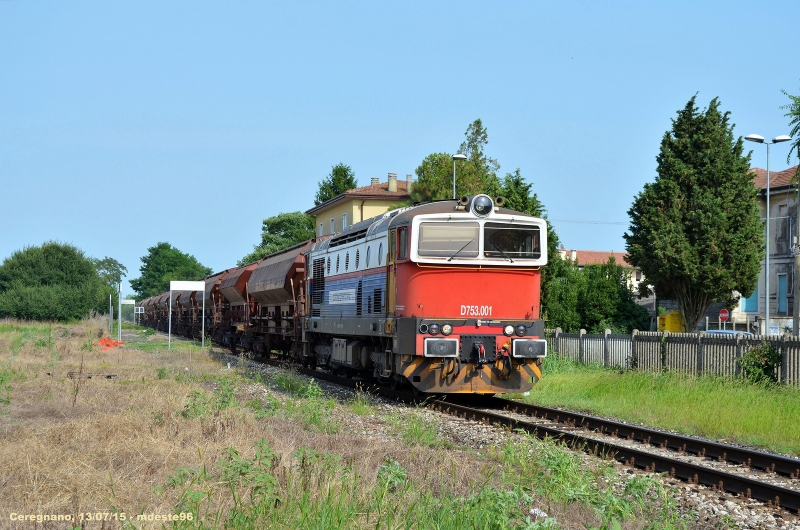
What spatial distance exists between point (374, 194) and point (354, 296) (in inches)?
1745

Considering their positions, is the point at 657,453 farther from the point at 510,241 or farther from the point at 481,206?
the point at 481,206

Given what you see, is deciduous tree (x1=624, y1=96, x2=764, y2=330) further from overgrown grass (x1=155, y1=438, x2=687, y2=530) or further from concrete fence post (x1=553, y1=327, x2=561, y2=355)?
overgrown grass (x1=155, y1=438, x2=687, y2=530)

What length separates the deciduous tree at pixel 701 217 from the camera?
35.5 metres

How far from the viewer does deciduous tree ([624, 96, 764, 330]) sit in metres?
35.5

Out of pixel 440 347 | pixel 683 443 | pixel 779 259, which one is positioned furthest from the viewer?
pixel 779 259

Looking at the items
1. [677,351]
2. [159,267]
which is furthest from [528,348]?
[159,267]

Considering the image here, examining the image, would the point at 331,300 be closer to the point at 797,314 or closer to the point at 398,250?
the point at 398,250

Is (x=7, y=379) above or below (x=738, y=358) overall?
below

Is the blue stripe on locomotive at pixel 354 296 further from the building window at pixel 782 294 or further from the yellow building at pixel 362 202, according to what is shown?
the yellow building at pixel 362 202

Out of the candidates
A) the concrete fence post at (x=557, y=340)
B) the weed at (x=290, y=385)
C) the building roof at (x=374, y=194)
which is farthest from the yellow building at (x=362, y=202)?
the weed at (x=290, y=385)

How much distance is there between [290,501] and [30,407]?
9.24m

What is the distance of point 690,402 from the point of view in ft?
50.9

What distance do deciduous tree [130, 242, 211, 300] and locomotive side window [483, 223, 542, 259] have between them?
14365 cm

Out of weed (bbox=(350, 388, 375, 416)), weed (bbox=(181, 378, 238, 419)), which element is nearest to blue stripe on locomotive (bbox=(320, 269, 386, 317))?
weed (bbox=(350, 388, 375, 416))
